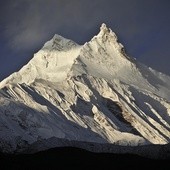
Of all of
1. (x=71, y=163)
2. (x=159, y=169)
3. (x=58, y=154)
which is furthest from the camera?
(x=58, y=154)

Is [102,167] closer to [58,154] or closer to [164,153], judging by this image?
[58,154]

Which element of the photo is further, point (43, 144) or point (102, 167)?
point (43, 144)

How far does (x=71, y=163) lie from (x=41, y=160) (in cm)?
734

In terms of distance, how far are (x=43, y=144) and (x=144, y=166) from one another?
6233 cm

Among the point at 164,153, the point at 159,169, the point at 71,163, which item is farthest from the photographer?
the point at 164,153

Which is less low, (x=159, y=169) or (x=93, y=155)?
(x=93, y=155)

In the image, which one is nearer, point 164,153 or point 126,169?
point 126,169

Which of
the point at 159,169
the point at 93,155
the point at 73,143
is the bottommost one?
the point at 159,169

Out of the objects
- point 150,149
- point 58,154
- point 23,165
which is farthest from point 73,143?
point 23,165

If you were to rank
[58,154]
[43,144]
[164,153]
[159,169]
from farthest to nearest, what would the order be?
[43,144] → [164,153] → [58,154] → [159,169]

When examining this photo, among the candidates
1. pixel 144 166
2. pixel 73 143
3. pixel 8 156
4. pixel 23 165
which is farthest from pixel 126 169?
pixel 73 143

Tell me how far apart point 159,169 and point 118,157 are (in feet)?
50.6

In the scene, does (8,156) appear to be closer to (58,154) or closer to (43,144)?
(58,154)

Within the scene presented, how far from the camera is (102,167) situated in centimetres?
12794
